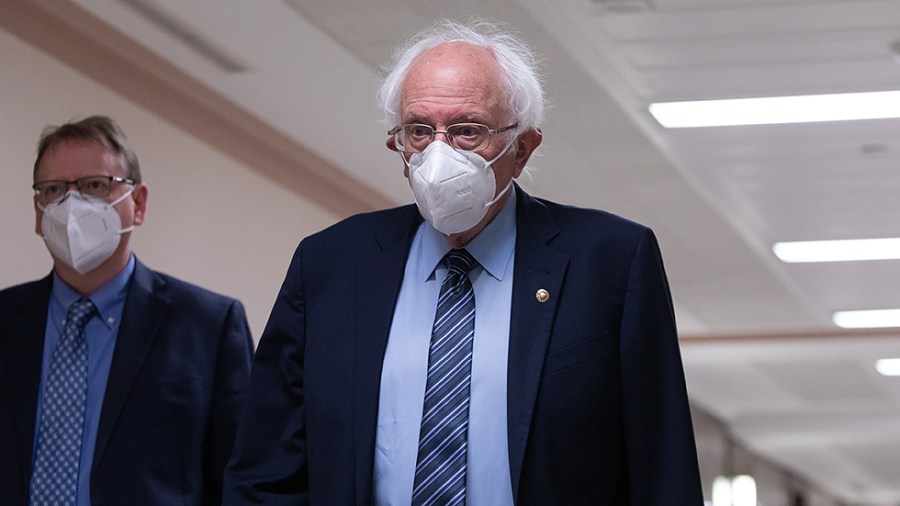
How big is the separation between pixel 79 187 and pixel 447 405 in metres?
1.59

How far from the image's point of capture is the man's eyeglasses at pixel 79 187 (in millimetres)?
3592

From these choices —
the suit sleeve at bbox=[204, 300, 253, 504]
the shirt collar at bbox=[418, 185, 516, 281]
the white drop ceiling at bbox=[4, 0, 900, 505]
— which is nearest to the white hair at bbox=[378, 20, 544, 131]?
the shirt collar at bbox=[418, 185, 516, 281]

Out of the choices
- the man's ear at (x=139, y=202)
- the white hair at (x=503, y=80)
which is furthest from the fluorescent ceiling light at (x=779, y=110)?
the white hair at (x=503, y=80)

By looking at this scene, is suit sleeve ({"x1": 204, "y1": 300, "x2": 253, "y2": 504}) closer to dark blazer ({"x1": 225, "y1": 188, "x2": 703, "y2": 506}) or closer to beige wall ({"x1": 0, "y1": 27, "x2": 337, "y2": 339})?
dark blazer ({"x1": 225, "y1": 188, "x2": 703, "y2": 506})

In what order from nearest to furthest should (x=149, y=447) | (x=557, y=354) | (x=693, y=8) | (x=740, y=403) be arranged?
(x=557, y=354), (x=149, y=447), (x=693, y=8), (x=740, y=403)

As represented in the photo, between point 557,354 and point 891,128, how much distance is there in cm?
584

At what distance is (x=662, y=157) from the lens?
810cm

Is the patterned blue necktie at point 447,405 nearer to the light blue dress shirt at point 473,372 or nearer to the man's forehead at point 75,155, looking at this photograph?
the light blue dress shirt at point 473,372

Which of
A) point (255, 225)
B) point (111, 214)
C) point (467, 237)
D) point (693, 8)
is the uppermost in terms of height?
point (693, 8)

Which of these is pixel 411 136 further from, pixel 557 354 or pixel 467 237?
pixel 557 354

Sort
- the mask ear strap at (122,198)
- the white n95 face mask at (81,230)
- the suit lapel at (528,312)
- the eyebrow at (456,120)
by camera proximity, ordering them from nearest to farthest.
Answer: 1. the suit lapel at (528,312)
2. the eyebrow at (456,120)
3. the white n95 face mask at (81,230)
4. the mask ear strap at (122,198)

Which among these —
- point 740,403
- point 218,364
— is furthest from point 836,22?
point 740,403

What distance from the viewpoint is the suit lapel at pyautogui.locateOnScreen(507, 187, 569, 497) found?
2266 millimetres

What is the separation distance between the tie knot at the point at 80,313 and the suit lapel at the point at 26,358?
85mm
